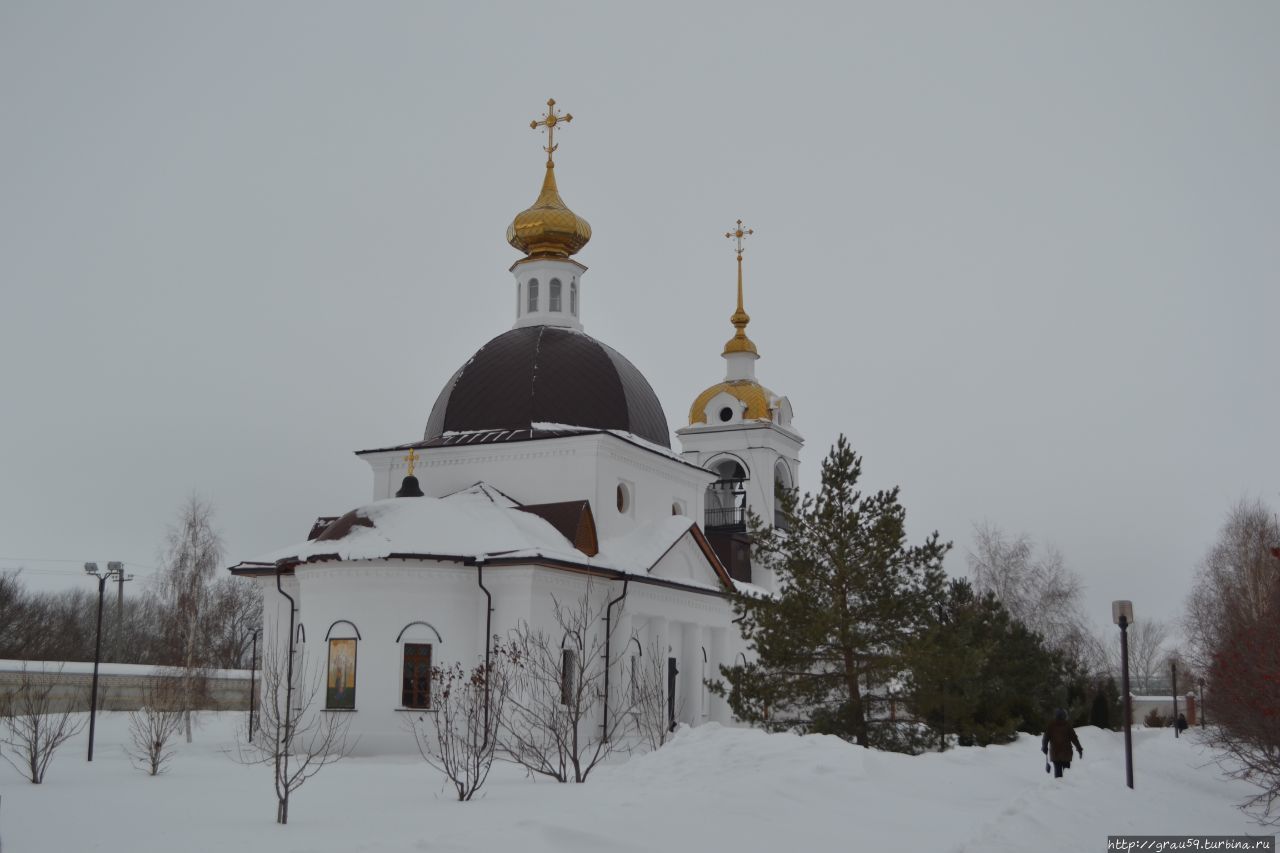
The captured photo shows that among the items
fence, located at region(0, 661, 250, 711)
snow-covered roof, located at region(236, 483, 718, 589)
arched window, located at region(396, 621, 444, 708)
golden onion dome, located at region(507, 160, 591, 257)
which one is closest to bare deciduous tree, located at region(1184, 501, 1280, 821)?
snow-covered roof, located at region(236, 483, 718, 589)

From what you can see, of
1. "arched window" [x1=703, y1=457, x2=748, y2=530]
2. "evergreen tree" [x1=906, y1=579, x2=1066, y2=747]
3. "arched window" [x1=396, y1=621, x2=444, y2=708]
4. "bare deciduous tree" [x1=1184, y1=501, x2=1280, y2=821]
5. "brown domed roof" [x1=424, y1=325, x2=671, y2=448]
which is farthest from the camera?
"arched window" [x1=703, y1=457, x2=748, y2=530]

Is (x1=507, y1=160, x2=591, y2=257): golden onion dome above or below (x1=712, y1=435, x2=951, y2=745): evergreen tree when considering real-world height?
above

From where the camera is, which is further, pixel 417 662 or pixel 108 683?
pixel 108 683

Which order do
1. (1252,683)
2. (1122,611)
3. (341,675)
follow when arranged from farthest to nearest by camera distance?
(341,675) → (1122,611) → (1252,683)

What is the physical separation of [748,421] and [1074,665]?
14.3m

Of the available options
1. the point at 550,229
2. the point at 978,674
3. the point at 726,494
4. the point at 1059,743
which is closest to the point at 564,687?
the point at 978,674

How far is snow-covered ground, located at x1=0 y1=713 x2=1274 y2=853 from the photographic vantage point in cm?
1068

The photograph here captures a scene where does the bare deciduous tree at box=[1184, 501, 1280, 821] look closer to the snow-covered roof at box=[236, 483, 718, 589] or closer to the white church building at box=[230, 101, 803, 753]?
the white church building at box=[230, 101, 803, 753]

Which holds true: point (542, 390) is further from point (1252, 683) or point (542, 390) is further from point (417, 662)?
point (1252, 683)

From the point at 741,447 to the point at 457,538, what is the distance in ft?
57.1

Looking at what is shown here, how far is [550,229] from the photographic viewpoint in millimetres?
33688

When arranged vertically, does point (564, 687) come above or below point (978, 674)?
below

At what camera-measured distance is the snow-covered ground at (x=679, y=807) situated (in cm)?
1068

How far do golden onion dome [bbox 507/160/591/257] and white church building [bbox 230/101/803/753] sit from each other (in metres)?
0.05
